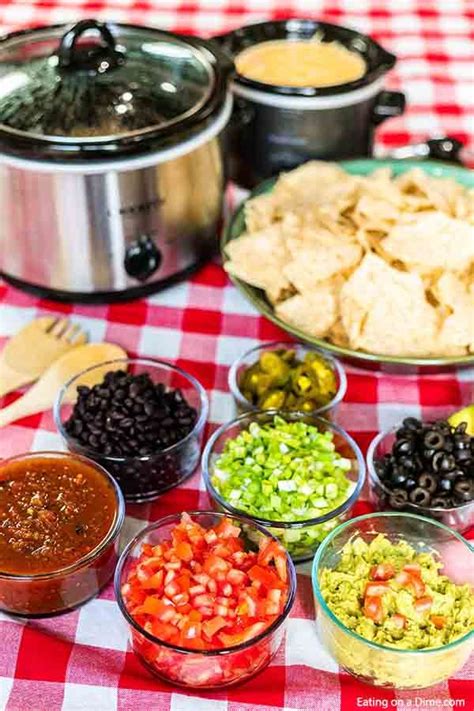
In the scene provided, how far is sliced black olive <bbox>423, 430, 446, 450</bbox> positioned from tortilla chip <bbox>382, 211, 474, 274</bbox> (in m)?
0.35

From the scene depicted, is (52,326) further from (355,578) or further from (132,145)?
(355,578)

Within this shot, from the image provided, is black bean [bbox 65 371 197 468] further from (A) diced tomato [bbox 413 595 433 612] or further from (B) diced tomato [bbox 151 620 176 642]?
(A) diced tomato [bbox 413 595 433 612]

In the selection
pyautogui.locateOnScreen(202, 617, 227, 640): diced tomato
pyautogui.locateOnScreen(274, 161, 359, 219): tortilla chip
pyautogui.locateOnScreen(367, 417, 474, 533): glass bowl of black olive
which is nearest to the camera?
pyautogui.locateOnScreen(202, 617, 227, 640): diced tomato

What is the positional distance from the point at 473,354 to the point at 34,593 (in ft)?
2.62

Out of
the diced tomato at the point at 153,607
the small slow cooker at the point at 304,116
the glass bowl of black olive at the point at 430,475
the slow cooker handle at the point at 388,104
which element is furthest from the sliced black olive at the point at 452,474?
the slow cooker handle at the point at 388,104

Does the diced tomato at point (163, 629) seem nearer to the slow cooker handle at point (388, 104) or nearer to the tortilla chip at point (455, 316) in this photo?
the tortilla chip at point (455, 316)

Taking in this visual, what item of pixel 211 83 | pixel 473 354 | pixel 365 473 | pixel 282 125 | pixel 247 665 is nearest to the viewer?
pixel 247 665

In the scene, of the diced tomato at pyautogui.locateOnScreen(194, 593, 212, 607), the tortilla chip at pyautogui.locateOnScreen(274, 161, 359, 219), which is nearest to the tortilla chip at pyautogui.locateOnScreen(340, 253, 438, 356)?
the tortilla chip at pyautogui.locateOnScreen(274, 161, 359, 219)

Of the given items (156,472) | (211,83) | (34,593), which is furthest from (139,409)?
(211,83)

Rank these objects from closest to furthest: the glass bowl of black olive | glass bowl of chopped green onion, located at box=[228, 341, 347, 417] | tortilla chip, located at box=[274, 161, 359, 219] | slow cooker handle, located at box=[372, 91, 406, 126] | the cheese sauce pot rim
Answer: the glass bowl of black olive < glass bowl of chopped green onion, located at box=[228, 341, 347, 417] < tortilla chip, located at box=[274, 161, 359, 219] < the cheese sauce pot rim < slow cooker handle, located at box=[372, 91, 406, 126]

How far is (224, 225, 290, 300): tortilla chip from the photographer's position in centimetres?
166

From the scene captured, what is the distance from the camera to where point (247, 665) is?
3.74ft

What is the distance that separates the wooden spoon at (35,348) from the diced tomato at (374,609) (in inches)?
29.5

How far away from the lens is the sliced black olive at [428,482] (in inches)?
52.2
